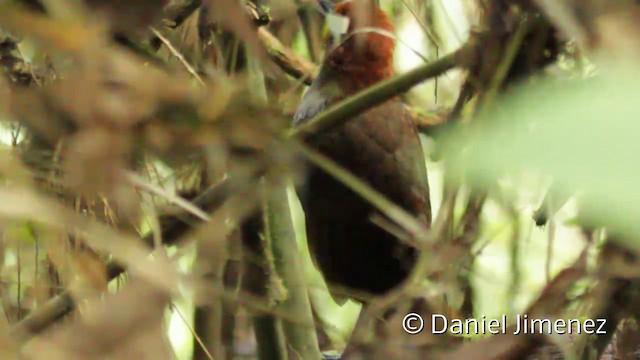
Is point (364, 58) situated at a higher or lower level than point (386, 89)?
higher

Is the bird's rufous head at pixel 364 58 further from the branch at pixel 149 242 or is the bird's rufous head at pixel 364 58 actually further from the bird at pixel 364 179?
the branch at pixel 149 242

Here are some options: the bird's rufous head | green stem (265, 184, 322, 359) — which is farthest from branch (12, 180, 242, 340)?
the bird's rufous head

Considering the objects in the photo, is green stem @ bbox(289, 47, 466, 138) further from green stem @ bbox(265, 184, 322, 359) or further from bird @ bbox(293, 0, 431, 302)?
bird @ bbox(293, 0, 431, 302)

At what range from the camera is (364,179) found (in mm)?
1830

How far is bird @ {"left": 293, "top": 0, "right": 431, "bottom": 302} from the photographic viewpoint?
181cm

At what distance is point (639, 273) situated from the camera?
27.9 inches

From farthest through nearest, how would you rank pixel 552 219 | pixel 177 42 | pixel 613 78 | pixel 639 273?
pixel 177 42 → pixel 552 219 → pixel 639 273 → pixel 613 78

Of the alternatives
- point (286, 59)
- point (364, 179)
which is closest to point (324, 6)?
point (286, 59)

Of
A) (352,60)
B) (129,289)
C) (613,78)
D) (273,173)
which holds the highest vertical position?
(352,60)

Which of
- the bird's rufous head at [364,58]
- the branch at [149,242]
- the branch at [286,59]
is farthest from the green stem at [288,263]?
the bird's rufous head at [364,58]

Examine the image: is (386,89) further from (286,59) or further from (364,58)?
(364,58)

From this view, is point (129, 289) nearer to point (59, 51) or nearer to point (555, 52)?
point (59, 51)

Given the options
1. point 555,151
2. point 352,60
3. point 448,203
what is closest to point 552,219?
point 448,203

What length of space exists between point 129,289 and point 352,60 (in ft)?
4.59
